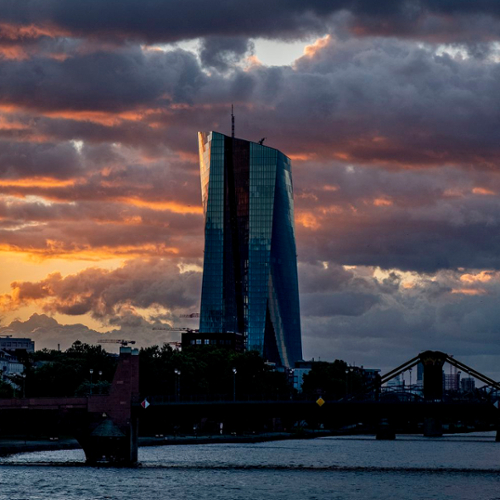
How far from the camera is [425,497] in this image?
136m

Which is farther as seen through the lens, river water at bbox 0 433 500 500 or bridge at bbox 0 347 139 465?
bridge at bbox 0 347 139 465

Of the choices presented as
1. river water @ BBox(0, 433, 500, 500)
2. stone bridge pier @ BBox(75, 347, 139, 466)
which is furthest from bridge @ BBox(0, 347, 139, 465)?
river water @ BBox(0, 433, 500, 500)

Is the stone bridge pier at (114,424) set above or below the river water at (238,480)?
above

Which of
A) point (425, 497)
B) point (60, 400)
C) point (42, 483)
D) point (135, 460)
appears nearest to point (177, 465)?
point (135, 460)

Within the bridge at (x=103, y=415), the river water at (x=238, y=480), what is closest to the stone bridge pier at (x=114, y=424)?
the bridge at (x=103, y=415)

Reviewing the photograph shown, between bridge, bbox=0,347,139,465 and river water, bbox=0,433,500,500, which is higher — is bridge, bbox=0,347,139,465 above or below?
above

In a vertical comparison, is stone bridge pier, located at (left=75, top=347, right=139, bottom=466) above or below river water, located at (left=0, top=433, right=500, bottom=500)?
above

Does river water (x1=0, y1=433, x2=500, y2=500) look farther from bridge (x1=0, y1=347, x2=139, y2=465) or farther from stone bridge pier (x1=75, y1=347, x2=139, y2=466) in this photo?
bridge (x1=0, y1=347, x2=139, y2=465)

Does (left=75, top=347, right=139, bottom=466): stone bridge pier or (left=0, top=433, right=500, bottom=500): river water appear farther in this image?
(left=75, top=347, right=139, bottom=466): stone bridge pier

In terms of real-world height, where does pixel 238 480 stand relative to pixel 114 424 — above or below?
below

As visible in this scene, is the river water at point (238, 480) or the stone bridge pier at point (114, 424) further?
the stone bridge pier at point (114, 424)

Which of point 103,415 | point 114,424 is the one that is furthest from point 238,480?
point 103,415

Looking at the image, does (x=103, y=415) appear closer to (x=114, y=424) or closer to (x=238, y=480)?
(x=114, y=424)

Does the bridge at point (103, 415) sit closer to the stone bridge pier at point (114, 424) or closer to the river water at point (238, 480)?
the stone bridge pier at point (114, 424)
